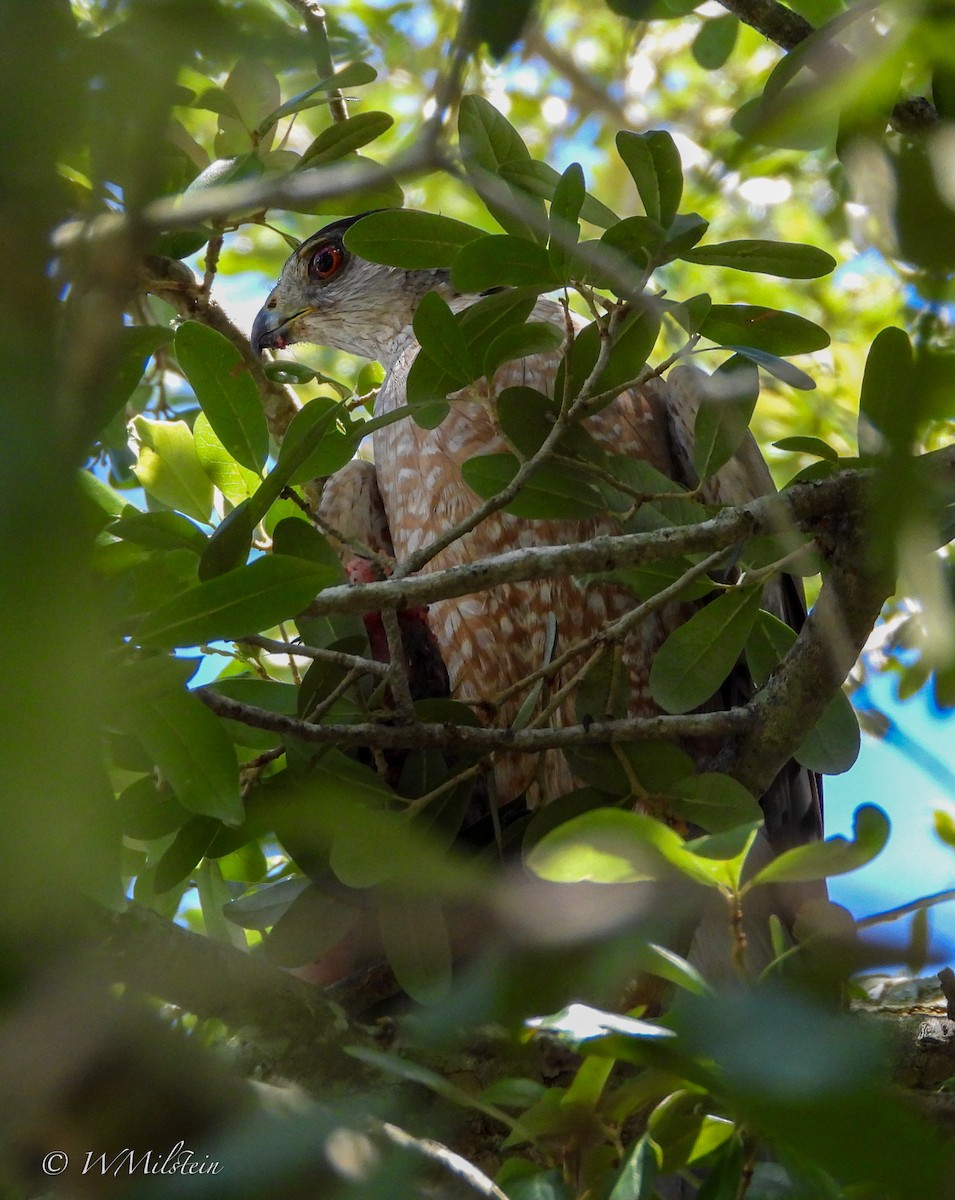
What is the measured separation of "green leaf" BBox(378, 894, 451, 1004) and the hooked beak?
2.93m

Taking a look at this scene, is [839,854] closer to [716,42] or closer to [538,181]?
[538,181]

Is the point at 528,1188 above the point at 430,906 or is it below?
below

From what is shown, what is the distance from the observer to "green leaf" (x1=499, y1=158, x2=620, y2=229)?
2.12 meters

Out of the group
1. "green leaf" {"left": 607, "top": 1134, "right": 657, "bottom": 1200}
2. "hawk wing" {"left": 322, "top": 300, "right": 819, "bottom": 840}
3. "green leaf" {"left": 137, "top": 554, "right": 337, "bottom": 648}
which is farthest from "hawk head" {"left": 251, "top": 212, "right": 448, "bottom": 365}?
"green leaf" {"left": 607, "top": 1134, "right": 657, "bottom": 1200}

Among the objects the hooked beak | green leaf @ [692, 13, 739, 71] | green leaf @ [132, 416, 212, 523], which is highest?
green leaf @ [692, 13, 739, 71]

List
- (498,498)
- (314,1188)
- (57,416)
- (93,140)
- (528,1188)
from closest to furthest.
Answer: (57,416) < (93,140) < (314,1188) < (528,1188) < (498,498)

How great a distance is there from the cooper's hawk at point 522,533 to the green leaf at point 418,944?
99 centimetres

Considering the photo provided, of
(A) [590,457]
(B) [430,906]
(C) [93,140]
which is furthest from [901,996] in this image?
(C) [93,140]

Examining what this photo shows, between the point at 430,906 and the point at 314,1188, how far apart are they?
1213mm

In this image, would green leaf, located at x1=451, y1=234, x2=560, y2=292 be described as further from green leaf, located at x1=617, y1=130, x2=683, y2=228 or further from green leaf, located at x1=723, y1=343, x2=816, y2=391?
green leaf, located at x1=723, y1=343, x2=816, y2=391

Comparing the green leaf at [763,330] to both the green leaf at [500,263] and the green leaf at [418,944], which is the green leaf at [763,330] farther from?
the green leaf at [418,944]

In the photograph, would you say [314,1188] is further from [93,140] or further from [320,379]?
[320,379]

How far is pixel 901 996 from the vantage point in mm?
2699

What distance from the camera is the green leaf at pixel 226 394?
2070 mm
